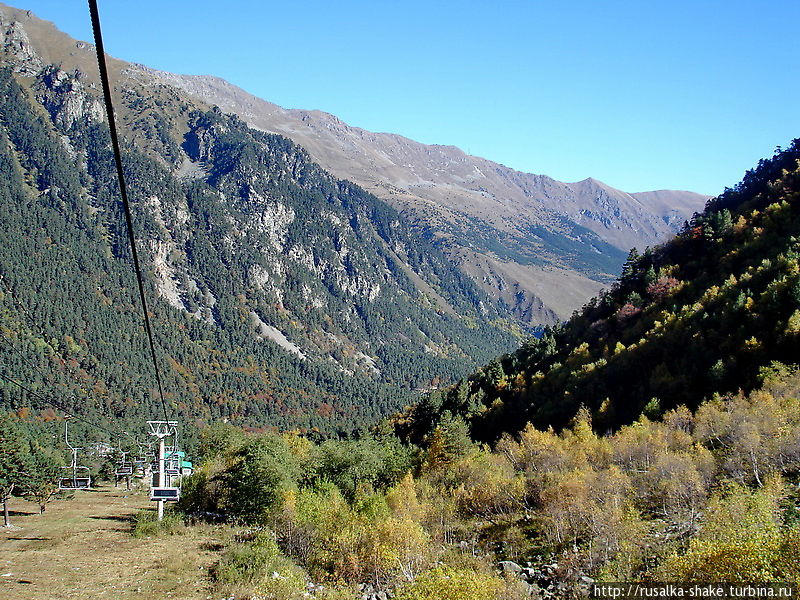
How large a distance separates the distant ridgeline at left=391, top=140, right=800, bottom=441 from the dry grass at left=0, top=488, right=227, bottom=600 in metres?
38.8

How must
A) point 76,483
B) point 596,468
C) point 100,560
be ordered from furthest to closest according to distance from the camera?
point 76,483, point 596,468, point 100,560

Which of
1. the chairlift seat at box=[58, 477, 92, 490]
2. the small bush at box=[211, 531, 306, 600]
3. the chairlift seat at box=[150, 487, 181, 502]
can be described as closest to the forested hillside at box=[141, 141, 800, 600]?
the small bush at box=[211, 531, 306, 600]

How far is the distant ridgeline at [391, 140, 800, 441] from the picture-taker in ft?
222

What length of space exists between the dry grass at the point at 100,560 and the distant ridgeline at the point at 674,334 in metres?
38.8

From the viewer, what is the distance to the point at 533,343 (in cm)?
11044

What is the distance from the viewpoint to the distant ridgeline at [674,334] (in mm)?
67688

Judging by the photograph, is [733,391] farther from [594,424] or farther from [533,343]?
[533,343]

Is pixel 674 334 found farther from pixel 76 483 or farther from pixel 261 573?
pixel 76 483

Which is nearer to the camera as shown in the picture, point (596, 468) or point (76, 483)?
point (596, 468)

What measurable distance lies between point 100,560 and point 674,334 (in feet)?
237

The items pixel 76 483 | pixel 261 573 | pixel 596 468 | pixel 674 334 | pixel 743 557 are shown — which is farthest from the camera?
pixel 76 483

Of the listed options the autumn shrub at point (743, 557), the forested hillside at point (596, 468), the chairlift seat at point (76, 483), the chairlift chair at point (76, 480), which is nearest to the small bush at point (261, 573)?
the forested hillside at point (596, 468)

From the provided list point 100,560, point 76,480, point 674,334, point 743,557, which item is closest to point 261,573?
point 100,560

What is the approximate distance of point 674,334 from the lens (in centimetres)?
7869
